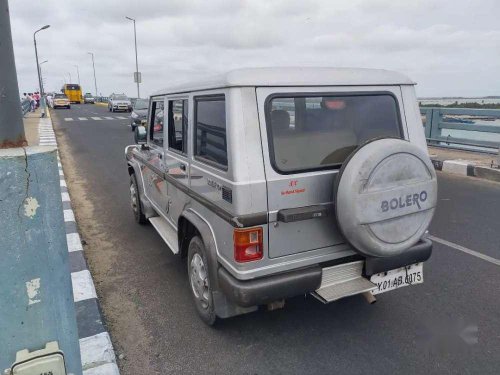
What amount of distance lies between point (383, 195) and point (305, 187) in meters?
0.51

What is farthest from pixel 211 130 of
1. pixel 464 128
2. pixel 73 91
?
pixel 73 91

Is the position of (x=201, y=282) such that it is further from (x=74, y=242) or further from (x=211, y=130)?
(x=74, y=242)

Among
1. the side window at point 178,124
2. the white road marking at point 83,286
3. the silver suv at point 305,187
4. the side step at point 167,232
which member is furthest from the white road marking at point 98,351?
the side window at point 178,124

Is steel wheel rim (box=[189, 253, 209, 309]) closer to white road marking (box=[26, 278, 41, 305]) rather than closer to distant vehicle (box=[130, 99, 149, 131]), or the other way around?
white road marking (box=[26, 278, 41, 305])

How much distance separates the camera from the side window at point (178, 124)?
3.46m

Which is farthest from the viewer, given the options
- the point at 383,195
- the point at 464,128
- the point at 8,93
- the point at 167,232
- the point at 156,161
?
the point at 464,128

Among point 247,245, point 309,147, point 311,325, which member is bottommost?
point 311,325

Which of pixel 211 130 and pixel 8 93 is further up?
pixel 8 93

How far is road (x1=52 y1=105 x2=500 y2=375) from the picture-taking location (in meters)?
2.72

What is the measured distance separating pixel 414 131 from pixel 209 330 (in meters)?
2.26

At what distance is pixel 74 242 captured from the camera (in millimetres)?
4738

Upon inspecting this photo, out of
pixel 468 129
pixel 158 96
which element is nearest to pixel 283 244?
pixel 158 96

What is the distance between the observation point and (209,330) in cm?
312

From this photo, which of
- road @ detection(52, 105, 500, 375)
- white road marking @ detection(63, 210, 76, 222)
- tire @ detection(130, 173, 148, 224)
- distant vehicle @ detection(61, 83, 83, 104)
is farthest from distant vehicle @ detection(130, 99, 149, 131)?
distant vehicle @ detection(61, 83, 83, 104)
